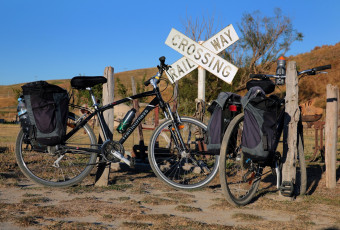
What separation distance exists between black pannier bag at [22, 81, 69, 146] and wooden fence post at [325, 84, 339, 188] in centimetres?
371

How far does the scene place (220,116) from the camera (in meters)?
4.65

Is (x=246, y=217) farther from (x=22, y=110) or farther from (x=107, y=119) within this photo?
(x=22, y=110)

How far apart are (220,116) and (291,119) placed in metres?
0.88

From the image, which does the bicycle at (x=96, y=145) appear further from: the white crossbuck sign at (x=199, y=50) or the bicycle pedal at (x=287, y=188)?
the white crossbuck sign at (x=199, y=50)

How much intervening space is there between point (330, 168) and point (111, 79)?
133 inches

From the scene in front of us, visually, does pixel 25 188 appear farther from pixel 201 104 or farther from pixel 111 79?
pixel 201 104

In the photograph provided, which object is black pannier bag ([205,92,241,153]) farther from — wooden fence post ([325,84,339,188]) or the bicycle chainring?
wooden fence post ([325,84,339,188])

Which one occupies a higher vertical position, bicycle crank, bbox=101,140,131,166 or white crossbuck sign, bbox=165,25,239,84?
white crossbuck sign, bbox=165,25,239,84

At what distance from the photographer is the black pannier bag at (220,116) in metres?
4.62

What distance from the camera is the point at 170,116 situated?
5398 millimetres

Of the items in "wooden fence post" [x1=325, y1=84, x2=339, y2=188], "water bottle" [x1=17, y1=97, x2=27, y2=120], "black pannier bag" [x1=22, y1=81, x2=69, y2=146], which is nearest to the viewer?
"black pannier bag" [x1=22, y1=81, x2=69, y2=146]

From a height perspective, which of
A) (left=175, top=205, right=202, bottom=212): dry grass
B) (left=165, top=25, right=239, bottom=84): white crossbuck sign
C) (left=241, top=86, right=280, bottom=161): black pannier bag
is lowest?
(left=175, top=205, right=202, bottom=212): dry grass

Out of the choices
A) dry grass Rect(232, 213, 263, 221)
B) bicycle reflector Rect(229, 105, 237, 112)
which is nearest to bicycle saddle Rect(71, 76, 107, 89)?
bicycle reflector Rect(229, 105, 237, 112)

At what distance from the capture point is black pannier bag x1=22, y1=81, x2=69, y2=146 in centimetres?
485
